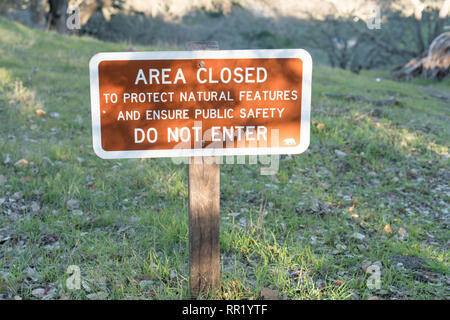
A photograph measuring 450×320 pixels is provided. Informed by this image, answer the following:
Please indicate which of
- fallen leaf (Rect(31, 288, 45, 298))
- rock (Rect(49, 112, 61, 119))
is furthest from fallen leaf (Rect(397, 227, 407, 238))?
rock (Rect(49, 112, 61, 119))

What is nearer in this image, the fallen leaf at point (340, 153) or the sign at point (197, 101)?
the sign at point (197, 101)

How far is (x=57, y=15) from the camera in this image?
61.1 feet

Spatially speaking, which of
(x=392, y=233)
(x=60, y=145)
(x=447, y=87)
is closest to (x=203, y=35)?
(x=447, y=87)

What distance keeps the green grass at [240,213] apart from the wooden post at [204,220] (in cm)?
15

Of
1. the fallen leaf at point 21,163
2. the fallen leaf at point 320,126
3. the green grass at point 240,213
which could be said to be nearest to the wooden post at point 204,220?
the green grass at point 240,213

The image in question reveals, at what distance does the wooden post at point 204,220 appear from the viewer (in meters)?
2.57

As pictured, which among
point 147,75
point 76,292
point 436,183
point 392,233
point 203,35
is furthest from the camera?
point 203,35

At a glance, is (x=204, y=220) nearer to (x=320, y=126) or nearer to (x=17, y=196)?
(x=17, y=196)

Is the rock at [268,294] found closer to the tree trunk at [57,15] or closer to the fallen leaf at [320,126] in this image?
the fallen leaf at [320,126]

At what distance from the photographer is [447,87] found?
1358 centimetres

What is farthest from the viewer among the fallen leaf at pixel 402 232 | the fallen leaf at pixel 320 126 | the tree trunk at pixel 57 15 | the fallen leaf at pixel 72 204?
the tree trunk at pixel 57 15

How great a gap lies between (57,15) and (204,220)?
61.6ft
